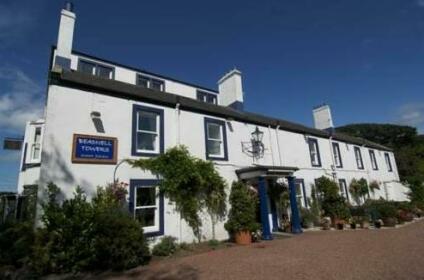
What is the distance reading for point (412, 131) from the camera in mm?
45094

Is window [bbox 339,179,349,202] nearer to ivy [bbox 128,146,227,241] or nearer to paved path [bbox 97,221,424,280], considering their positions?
paved path [bbox 97,221,424,280]

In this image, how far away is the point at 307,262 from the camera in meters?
7.39

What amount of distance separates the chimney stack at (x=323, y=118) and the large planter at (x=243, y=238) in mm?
13165

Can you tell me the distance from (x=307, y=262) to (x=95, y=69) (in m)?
17.1

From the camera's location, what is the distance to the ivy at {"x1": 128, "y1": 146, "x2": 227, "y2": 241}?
1038 centimetres

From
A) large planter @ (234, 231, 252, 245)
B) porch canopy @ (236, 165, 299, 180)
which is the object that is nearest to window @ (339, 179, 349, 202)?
porch canopy @ (236, 165, 299, 180)

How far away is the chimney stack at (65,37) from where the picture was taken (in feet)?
35.1

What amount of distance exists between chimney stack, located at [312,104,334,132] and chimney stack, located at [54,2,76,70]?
18.1 meters

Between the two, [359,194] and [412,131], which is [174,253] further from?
[412,131]

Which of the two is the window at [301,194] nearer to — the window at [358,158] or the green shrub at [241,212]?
the green shrub at [241,212]

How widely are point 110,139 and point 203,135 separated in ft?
14.0

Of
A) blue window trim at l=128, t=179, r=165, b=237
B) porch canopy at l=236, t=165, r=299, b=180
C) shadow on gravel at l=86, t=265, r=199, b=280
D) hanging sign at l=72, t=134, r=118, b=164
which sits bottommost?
shadow on gravel at l=86, t=265, r=199, b=280

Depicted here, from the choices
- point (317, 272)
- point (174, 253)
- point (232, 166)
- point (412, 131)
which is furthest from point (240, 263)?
point (412, 131)

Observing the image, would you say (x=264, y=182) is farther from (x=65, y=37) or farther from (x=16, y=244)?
(x=65, y=37)
